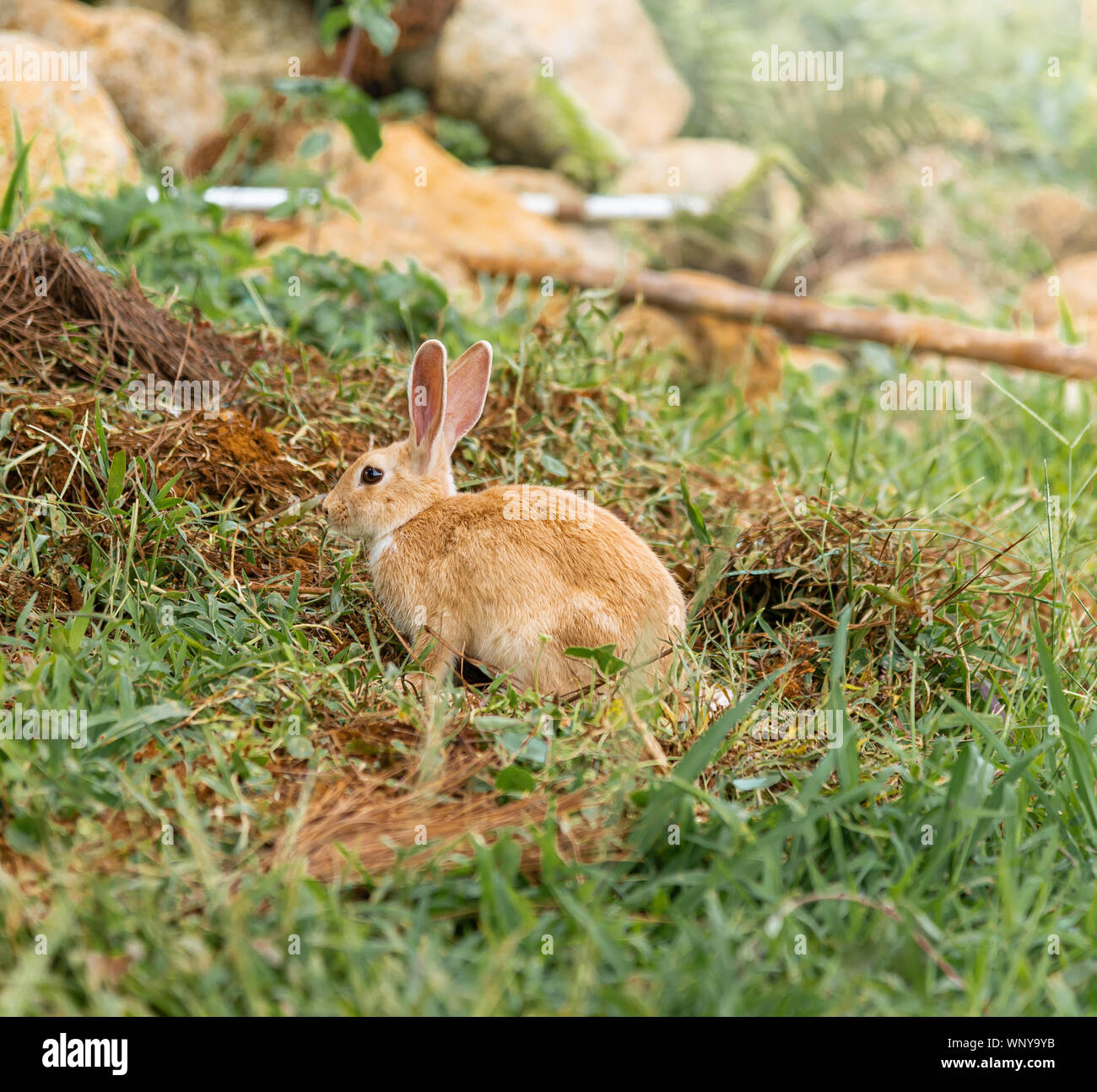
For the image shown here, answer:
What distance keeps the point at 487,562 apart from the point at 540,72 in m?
7.93

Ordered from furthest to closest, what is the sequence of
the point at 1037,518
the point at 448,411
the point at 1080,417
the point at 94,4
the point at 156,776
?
the point at 94,4 < the point at 1080,417 < the point at 1037,518 < the point at 448,411 < the point at 156,776

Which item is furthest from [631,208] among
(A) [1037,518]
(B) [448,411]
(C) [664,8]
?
(B) [448,411]

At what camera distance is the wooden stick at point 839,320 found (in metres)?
6.72

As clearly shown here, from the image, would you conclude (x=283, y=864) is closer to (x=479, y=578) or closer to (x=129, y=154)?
(x=479, y=578)

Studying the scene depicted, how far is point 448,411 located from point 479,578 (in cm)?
74

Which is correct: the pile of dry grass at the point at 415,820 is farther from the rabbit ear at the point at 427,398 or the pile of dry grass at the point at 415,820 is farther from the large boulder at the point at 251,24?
the large boulder at the point at 251,24

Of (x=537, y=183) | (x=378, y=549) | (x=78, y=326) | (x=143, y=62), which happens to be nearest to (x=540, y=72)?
(x=537, y=183)

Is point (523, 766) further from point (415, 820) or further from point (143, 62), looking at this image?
point (143, 62)

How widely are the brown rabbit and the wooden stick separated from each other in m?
3.14

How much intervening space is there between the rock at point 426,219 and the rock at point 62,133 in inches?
45.1

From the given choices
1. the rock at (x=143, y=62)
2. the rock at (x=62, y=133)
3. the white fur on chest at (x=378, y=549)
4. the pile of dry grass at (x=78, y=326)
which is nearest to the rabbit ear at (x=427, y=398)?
the white fur on chest at (x=378, y=549)

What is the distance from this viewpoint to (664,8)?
12.3 m

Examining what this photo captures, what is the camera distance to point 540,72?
10.2 metres

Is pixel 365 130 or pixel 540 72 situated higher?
pixel 540 72
